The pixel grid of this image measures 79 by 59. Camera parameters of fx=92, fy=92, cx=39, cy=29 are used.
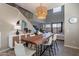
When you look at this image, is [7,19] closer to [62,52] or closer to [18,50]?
[18,50]

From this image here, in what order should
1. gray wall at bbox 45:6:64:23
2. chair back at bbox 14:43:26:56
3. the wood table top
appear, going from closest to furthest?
chair back at bbox 14:43:26:56 → gray wall at bbox 45:6:64:23 → the wood table top

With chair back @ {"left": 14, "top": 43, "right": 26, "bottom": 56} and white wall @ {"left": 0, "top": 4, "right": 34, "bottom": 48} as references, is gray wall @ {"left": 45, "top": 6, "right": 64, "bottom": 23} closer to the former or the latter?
white wall @ {"left": 0, "top": 4, "right": 34, "bottom": 48}

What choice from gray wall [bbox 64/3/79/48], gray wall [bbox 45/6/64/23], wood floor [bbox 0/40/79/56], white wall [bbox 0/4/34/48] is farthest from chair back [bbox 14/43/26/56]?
gray wall [bbox 64/3/79/48]

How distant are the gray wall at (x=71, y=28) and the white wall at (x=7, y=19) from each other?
28.0 inches

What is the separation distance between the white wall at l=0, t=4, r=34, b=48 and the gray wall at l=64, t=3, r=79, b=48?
28.0 inches

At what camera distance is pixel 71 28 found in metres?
1.80

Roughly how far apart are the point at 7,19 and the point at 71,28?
1248mm

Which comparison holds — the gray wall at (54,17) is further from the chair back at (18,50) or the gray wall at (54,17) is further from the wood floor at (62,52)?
the chair back at (18,50)

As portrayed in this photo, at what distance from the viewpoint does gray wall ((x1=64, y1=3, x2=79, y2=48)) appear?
1.63 meters

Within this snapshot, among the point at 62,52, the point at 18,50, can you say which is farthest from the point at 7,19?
the point at 62,52

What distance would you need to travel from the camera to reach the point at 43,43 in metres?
2.19

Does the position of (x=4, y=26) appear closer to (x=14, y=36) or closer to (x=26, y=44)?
(x=14, y=36)

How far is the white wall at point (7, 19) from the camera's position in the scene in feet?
5.38

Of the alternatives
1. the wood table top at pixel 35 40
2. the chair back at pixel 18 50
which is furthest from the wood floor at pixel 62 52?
the wood table top at pixel 35 40
